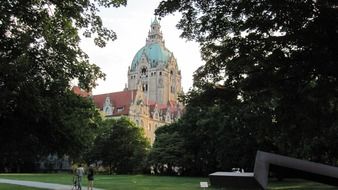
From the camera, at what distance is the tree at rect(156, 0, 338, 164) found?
1534 centimetres

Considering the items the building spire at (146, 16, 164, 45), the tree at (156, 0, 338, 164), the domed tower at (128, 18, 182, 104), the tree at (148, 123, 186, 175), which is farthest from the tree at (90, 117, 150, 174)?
the building spire at (146, 16, 164, 45)

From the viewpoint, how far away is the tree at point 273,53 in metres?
15.3

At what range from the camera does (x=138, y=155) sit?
82500 millimetres

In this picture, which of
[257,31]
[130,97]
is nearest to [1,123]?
[257,31]

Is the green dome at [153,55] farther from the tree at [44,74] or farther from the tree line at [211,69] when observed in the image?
the tree at [44,74]

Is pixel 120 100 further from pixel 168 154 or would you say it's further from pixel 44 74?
pixel 44 74

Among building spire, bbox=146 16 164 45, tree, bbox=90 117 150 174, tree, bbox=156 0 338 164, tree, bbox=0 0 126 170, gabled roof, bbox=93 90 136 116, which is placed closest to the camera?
tree, bbox=156 0 338 164

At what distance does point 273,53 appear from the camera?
56.6ft

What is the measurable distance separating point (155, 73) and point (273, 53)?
140721 mm

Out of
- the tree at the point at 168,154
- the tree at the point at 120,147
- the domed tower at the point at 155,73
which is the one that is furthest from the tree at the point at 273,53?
the domed tower at the point at 155,73

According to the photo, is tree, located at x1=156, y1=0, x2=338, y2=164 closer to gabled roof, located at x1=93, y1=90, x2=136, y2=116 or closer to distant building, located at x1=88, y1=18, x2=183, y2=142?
gabled roof, located at x1=93, y1=90, x2=136, y2=116

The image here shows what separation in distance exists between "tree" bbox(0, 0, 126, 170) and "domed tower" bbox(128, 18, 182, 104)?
12529 centimetres

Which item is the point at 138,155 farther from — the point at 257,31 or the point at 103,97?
the point at 257,31

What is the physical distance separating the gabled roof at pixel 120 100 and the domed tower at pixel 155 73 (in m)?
25.3
